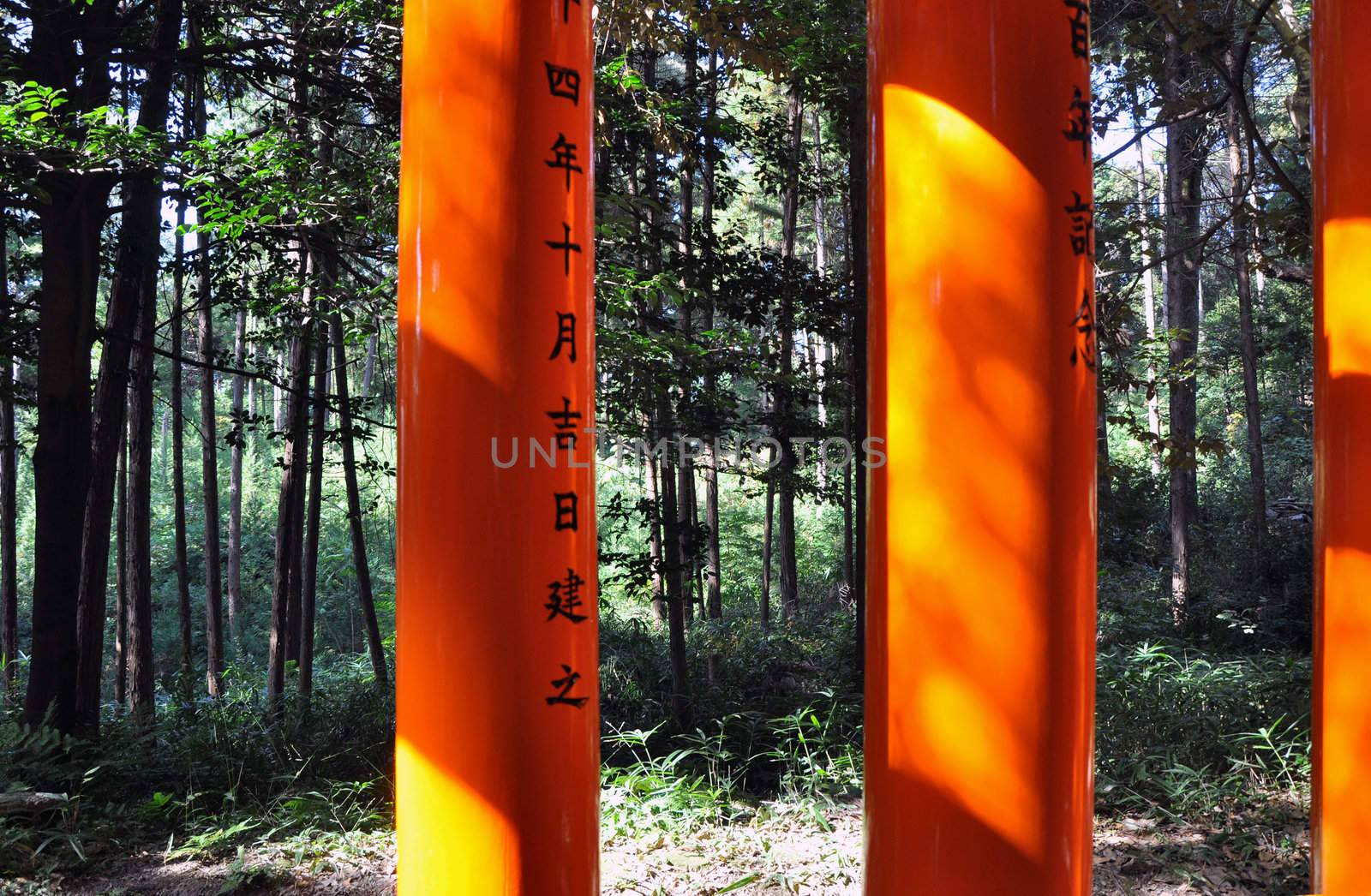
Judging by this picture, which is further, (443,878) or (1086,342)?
(443,878)

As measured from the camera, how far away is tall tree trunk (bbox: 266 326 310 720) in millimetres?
8805

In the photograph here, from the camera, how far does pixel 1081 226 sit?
1.36 meters

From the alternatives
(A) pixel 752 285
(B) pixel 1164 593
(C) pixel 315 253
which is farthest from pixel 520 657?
(B) pixel 1164 593

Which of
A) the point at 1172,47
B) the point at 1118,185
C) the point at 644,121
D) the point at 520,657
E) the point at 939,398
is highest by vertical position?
the point at 1118,185

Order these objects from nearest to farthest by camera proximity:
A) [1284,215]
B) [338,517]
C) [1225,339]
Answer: [1284,215] → [1225,339] → [338,517]

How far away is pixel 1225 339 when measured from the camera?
20781 millimetres

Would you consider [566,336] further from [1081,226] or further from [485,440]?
[1081,226]

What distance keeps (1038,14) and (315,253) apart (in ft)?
20.6

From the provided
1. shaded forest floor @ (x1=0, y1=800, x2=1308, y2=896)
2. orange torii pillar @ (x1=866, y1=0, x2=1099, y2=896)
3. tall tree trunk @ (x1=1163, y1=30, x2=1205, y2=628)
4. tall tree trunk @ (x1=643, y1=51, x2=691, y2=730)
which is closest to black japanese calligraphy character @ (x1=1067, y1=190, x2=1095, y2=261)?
orange torii pillar @ (x1=866, y1=0, x2=1099, y2=896)

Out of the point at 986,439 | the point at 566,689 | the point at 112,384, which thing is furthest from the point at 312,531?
the point at 986,439

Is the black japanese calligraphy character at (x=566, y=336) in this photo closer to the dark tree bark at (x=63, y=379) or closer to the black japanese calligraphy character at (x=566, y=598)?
the black japanese calligraphy character at (x=566, y=598)

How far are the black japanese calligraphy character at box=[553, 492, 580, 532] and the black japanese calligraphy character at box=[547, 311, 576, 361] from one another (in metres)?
0.30

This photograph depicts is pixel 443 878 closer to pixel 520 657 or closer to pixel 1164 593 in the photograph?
pixel 520 657

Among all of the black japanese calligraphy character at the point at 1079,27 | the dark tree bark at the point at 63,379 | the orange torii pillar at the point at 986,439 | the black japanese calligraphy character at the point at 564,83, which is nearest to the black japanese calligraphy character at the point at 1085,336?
the orange torii pillar at the point at 986,439
